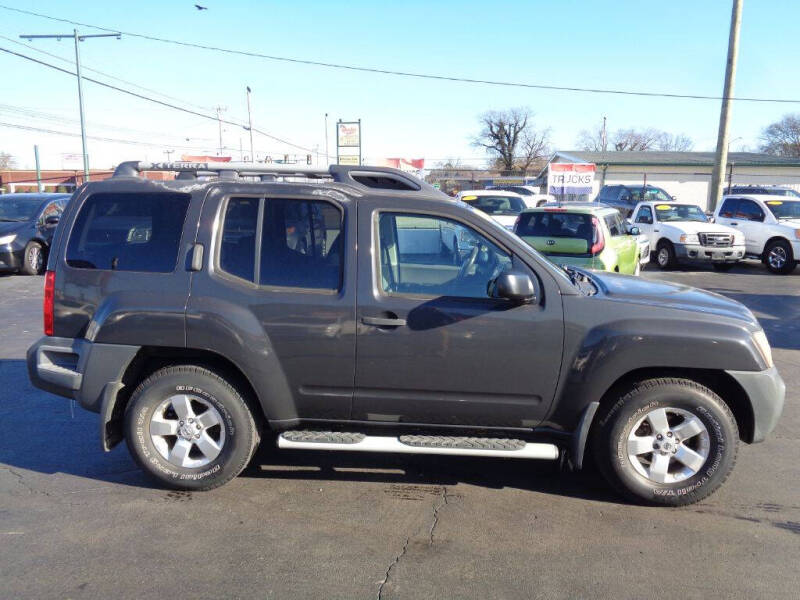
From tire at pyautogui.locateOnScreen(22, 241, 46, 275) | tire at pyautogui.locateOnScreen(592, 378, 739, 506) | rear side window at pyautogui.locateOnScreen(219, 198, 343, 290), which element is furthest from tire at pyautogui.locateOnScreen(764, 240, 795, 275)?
tire at pyautogui.locateOnScreen(22, 241, 46, 275)

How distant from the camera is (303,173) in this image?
174 inches

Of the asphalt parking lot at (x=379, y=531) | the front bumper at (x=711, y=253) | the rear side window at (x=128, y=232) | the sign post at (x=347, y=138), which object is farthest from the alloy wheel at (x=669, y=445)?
the sign post at (x=347, y=138)

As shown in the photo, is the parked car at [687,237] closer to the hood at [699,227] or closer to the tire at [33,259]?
the hood at [699,227]

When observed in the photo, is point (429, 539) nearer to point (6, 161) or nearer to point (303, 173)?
point (303, 173)

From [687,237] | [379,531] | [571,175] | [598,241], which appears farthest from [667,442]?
[571,175]

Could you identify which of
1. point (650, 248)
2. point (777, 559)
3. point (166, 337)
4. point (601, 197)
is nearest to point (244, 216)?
point (166, 337)

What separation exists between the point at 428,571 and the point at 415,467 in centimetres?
135

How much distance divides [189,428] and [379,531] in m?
1.40

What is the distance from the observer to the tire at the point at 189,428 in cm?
422

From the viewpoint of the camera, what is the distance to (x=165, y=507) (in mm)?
4133

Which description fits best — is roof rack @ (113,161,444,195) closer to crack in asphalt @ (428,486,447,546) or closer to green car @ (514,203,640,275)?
crack in asphalt @ (428,486,447,546)

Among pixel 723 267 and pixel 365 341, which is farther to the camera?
pixel 723 267

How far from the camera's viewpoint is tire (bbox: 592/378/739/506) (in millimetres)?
4020

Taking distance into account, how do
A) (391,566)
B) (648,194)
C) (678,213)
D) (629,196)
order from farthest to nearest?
(629,196)
(648,194)
(678,213)
(391,566)
